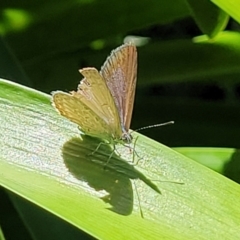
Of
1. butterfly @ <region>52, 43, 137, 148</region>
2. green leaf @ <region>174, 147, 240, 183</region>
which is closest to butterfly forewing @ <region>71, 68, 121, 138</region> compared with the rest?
A: butterfly @ <region>52, 43, 137, 148</region>

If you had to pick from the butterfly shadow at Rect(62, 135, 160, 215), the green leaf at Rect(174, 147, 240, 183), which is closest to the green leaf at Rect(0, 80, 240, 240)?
the butterfly shadow at Rect(62, 135, 160, 215)

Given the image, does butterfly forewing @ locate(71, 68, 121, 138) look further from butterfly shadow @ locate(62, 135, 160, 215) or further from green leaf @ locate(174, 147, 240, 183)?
green leaf @ locate(174, 147, 240, 183)

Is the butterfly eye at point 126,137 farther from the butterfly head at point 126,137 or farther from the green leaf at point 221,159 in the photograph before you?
the green leaf at point 221,159

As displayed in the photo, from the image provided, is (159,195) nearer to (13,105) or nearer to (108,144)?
(108,144)

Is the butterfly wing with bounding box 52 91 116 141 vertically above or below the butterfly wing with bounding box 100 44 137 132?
below

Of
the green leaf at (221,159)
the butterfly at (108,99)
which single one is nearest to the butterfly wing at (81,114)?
the butterfly at (108,99)

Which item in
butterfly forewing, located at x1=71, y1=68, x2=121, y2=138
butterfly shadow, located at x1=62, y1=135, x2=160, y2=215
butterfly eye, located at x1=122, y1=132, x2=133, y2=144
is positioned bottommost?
butterfly shadow, located at x1=62, y1=135, x2=160, y2=215

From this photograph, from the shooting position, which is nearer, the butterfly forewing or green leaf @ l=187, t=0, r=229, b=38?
the butterfly forewing
